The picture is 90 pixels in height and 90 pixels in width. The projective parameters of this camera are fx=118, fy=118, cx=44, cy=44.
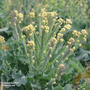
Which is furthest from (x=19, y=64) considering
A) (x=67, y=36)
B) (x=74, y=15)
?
(x=74, y=15)

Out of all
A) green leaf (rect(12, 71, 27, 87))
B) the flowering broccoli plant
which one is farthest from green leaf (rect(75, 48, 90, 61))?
green leaf (rect(12, 71, 27, 87))

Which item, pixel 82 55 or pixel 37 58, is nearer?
pixel 37 58

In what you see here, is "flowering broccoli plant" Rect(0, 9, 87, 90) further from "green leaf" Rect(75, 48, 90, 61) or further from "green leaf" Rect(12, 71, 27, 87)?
"green leaf" Rect(75, 48, 90, 61)

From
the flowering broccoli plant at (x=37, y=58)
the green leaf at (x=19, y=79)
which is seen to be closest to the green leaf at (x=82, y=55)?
the flowering broccoli plant at (x=37, y=58)

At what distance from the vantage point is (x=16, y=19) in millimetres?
1116

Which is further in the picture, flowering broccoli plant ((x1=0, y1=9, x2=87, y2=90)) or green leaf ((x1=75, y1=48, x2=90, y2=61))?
green leaf ((x1=75, y1=48, x2=90, y2=61))

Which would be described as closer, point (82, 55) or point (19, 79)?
point (19, 79)

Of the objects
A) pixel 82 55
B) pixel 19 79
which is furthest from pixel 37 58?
pixel 82 55

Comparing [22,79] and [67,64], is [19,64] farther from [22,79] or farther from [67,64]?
[67,64]

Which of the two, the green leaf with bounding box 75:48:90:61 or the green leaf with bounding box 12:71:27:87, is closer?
the green leaf with bounding box 12:71:27:87

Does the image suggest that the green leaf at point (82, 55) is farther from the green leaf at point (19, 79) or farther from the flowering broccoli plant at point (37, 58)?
the green leaf at point (19, 79)

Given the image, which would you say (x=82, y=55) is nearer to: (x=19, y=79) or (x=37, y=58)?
(x=37, y=58)

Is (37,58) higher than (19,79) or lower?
higher

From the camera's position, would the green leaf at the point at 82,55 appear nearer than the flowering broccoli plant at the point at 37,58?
No
